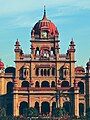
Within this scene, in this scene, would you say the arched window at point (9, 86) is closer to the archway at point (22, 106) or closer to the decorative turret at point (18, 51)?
the archway at point (22, 106)

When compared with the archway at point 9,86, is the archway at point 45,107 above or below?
below

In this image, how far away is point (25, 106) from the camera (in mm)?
142500

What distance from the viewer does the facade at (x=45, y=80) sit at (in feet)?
462

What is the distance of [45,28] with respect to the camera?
147125mm

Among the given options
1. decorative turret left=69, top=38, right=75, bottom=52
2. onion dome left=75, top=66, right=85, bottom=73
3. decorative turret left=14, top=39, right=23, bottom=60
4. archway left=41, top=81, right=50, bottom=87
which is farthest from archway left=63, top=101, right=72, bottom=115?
decorative turret left=14, top=39, right=23, bottom=60

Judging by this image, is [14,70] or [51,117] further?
[14,70]

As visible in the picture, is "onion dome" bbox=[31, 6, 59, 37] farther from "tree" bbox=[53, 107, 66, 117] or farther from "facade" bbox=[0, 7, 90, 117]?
"tree" bbox=[53, 107, 66, 117]

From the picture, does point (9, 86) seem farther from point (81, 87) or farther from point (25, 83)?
point (81, 87)

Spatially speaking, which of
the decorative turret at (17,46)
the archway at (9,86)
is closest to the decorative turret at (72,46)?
the decorative turret at (17,46)

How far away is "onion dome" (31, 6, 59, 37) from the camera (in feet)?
483

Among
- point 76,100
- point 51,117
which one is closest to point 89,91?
point 76,100

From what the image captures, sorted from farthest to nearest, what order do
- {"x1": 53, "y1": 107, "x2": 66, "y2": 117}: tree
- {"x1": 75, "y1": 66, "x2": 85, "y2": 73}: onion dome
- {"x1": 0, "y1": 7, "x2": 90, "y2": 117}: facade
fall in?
{"x1": 75, "y1": 66, "x2": 85, "y2": 73}: onion dome < {"x1": 0, "y1": 7, "x2": 90, "y2": 117}: facade < {"x1": 53, "y1": 107, "x2": 66, "y2": 117}: tree

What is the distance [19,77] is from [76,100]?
12038 millimetres

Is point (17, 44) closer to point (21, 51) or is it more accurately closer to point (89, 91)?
point (21, 51)
